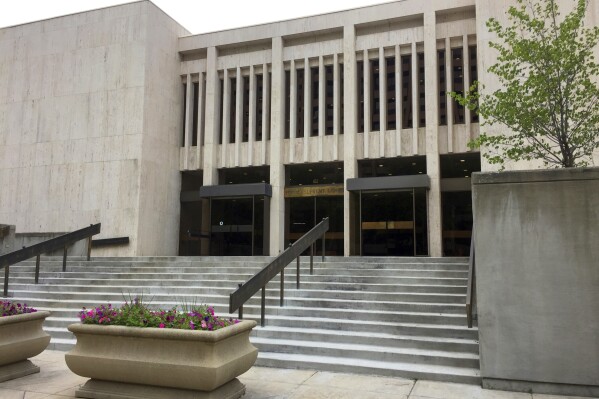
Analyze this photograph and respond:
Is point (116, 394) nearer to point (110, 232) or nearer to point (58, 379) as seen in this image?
point (58, 379)

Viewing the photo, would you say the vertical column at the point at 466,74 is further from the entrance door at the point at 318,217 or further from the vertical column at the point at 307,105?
the vertical column at the point at 307,105

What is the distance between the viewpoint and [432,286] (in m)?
9.55

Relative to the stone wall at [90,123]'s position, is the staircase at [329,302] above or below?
below

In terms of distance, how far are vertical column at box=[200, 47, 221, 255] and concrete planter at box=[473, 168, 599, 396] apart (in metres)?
16.5

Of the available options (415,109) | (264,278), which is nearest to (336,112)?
(415,109)

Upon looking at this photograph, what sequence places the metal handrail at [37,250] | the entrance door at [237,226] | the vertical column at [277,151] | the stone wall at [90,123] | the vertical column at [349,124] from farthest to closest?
1. the entrance door at [237,226]
2. the vertical column at [277,151]
3. the stone wall at [90,123]
4. the vertical column at [349,124]
5. the metal handrail at [37,250]

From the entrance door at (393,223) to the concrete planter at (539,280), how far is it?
12216 millimetres

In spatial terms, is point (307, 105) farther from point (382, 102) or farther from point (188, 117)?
point (188, 117)

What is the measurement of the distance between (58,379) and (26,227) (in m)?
17.2

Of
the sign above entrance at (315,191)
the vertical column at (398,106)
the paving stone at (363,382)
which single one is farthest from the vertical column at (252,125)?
the paving stone at (363,382)

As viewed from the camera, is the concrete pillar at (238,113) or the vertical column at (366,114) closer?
the vertical column at (366,114)

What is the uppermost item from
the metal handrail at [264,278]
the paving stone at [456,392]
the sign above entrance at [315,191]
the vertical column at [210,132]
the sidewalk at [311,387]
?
the vertical column at [210,132]

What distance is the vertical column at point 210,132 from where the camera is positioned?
71.0 ft

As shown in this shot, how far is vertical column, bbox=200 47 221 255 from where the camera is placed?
21641 mm
